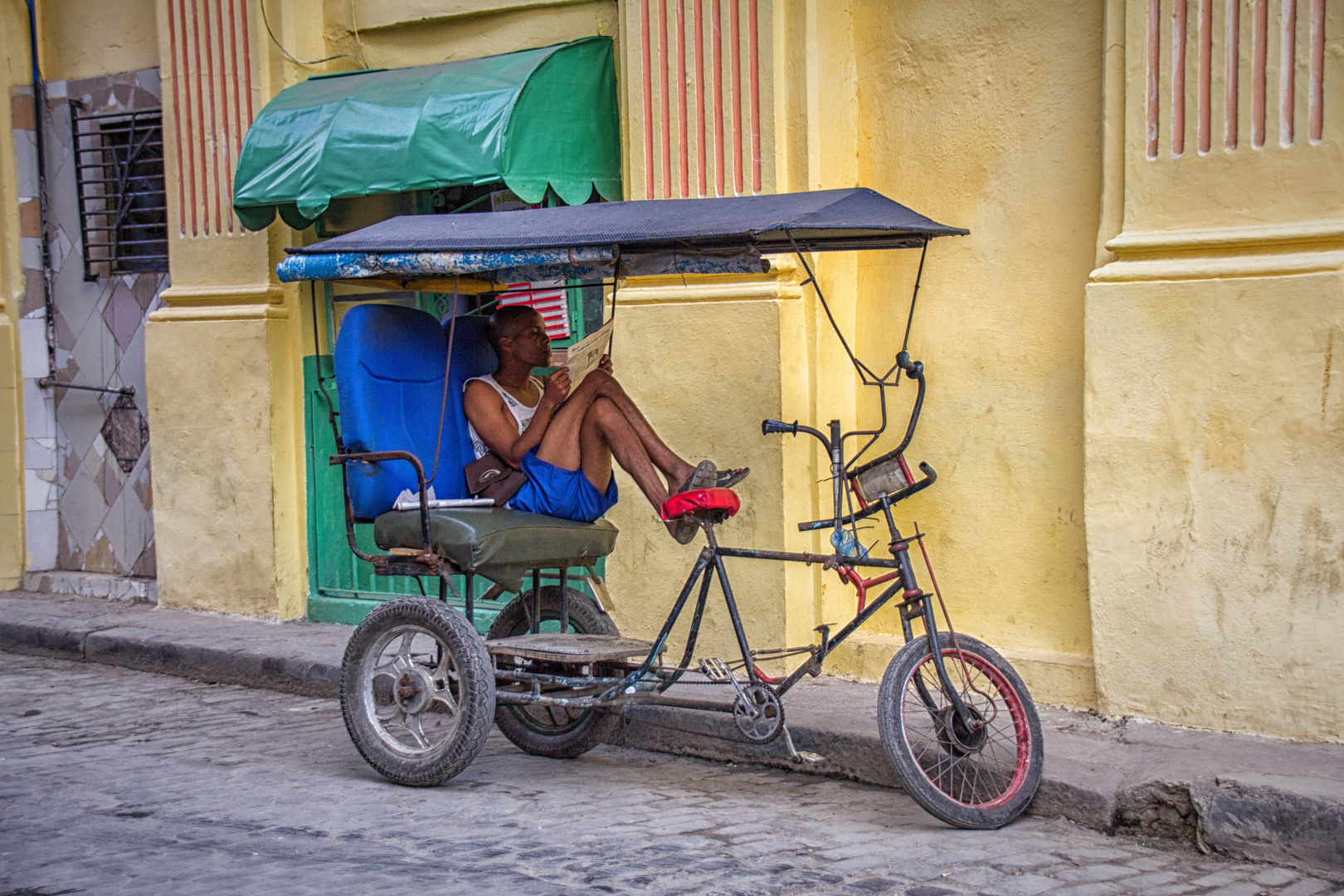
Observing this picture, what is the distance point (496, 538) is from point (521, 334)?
102 cm

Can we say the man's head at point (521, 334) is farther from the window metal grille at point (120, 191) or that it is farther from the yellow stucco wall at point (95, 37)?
the yellow stucco wall at point (95, 37)

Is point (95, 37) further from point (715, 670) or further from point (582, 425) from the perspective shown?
point (715, 670)

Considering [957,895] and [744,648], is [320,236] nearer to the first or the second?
[744,648]

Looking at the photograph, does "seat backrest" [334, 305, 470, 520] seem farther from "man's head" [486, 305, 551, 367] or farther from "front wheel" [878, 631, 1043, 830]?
"front wheel" [878, 631, 1043, 830]

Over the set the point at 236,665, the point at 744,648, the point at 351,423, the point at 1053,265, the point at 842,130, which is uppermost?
the point at 842,130

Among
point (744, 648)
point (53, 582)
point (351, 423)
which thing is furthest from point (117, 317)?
point (744, 648)

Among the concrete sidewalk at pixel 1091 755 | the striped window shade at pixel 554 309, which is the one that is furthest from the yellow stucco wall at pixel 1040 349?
the striped window shade at pixel 554 309

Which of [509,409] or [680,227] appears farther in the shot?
→ [509,409]

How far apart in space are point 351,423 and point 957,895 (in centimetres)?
282

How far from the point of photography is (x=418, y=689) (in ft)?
16.7

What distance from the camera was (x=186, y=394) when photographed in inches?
330

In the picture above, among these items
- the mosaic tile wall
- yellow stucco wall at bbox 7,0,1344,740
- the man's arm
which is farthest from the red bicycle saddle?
the mosaic tile wall

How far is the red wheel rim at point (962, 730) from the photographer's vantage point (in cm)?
453

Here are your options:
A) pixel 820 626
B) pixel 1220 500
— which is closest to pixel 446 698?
pixel 820 626
